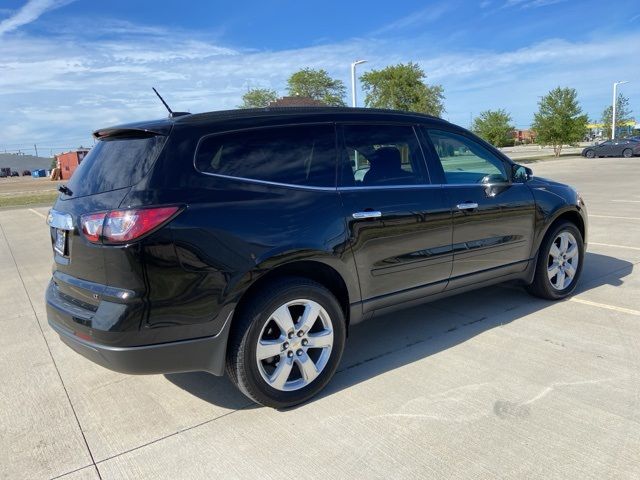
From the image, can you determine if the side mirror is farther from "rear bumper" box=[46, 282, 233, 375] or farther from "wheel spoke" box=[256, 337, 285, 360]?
"rear bumper" box=[46, 282, 233, 375]

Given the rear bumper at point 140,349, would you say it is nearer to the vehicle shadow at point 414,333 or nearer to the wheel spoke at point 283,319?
the wheel spoke at point 283,319

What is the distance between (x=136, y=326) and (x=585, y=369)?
9.45 ft

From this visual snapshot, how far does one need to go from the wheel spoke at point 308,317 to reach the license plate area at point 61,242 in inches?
58.5

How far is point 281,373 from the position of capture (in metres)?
3.01

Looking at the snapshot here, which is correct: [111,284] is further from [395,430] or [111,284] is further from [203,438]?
[395,430]

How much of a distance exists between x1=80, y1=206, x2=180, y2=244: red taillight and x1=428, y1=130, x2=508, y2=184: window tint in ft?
7.42

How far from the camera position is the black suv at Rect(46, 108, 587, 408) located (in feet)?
8.69

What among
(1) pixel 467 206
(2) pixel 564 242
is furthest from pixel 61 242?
(2) pixel 564 242

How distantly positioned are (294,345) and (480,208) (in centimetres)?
197

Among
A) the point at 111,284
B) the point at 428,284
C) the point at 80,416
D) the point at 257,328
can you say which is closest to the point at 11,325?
the point at 80,416

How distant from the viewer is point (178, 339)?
8.94 ft

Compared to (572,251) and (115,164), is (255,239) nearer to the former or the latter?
(115,164)

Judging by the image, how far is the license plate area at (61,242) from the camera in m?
3.03

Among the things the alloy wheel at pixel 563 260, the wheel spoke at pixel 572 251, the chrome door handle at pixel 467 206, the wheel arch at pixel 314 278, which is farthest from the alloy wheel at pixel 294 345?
the wheel spoke at pixel 572 251
